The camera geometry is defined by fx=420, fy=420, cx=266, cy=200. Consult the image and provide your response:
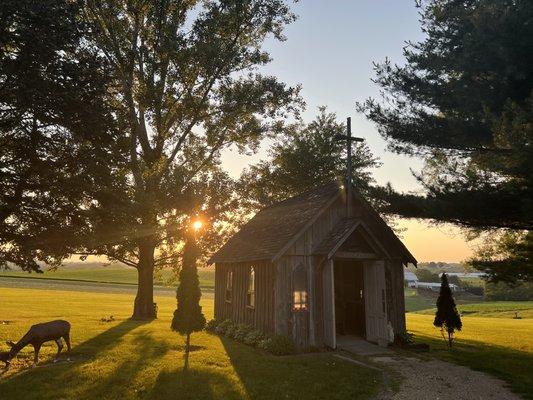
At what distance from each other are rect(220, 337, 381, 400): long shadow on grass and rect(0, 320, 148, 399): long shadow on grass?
4477 mm

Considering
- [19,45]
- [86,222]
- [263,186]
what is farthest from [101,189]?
[263,186]

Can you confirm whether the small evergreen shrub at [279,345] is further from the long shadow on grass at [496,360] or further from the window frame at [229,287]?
the window frame at [229,287]

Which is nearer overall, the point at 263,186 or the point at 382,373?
the point at 382,373

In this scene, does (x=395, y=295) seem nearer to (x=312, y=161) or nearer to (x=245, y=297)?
(x=245, y=297)

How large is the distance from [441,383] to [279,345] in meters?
6.34

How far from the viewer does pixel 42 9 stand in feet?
43.0

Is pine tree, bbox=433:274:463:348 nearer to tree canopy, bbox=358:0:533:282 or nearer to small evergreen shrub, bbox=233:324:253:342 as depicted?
tree canopy, bbox=358:0:533:282

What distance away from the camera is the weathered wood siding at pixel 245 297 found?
61.8ft

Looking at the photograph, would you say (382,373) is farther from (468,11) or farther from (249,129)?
(249,129)

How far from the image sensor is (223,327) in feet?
75.1

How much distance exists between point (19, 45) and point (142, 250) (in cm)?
1857

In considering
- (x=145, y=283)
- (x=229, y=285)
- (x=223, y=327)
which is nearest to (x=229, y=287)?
(x=229, y=285)

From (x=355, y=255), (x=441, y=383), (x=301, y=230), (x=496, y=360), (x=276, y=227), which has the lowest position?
(x=496, y=360)

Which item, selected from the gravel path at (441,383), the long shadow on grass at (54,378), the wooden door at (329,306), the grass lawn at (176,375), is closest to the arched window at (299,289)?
the wooden door at (329,306)
